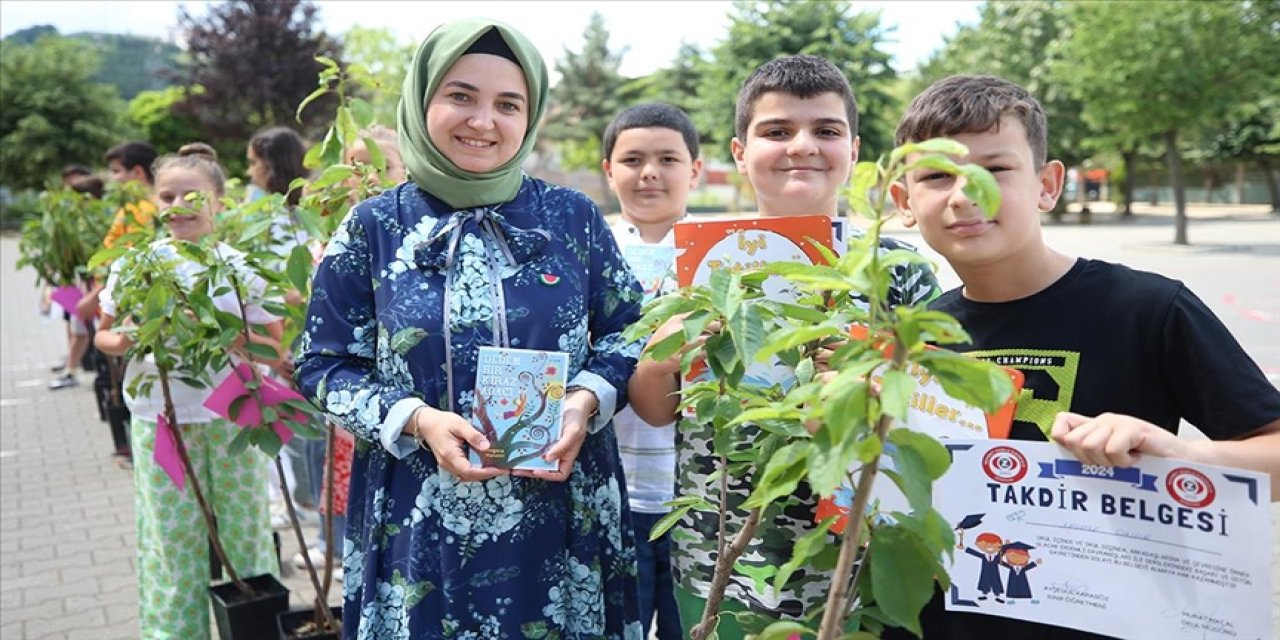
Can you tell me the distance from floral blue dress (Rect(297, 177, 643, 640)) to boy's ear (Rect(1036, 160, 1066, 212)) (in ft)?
2.80

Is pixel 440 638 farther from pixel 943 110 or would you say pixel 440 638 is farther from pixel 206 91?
pixel 206 91

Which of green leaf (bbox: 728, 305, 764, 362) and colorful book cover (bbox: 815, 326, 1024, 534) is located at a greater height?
green leaf (bbox: 728, 305, 764, 362)

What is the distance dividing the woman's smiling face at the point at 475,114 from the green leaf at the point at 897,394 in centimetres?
120

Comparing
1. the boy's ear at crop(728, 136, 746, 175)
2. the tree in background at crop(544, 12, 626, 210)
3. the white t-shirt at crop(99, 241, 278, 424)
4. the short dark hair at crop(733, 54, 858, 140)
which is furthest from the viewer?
the tree in background at crop(544, 12, 626, 210)

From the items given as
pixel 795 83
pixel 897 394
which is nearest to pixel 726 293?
pixel 897 394

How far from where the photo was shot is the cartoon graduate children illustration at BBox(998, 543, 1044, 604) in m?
1.48

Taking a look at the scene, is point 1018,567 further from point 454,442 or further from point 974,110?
point 454,442

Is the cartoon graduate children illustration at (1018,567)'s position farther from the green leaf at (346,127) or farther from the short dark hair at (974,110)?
the green leaf at (346,127)

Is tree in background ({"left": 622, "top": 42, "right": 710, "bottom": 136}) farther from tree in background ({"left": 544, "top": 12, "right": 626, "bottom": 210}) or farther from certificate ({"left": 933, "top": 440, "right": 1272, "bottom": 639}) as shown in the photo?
certificate ({"left": 933, "top": 440, "right": 1272, "bottom": 639})

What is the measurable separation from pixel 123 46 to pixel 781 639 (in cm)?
11198

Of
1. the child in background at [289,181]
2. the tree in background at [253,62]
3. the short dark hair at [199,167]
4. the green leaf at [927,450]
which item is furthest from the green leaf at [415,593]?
the tree in background at [253,62]

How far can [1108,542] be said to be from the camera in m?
1.42

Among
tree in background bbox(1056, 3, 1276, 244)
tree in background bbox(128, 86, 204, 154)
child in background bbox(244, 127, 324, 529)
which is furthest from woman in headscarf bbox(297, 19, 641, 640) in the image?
tree in background bbox(128, 86, 204, 154)

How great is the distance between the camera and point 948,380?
40.6 inches
